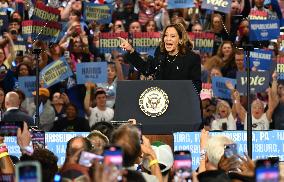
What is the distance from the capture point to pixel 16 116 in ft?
42.2

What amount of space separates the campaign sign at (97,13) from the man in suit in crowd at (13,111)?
3260mm

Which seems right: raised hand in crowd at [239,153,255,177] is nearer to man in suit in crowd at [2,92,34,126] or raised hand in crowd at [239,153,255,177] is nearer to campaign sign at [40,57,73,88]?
man in suit in crowd at [2,92,34,126]

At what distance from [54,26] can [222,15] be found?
412 centimetres

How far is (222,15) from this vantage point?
1711 cm

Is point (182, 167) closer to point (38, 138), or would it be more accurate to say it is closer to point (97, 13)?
point (38, 138)

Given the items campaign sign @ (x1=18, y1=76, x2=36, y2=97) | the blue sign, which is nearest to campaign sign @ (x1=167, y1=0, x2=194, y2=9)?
campaign sign @ (x1=18, y1=76, x2=36, y2=97)

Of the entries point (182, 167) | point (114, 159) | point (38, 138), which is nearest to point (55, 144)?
point (38, 138)

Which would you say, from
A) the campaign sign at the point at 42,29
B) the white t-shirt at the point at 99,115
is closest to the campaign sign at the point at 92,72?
the white t-shirt at the point at 99,115

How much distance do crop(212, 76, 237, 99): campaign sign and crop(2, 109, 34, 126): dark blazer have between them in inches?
96.7

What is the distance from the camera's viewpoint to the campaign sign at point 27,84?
14406 millimetres

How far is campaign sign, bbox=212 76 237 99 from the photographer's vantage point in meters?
13.9

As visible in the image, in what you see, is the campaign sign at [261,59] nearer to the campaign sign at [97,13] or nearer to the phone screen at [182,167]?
the campaign sign at [97,13]

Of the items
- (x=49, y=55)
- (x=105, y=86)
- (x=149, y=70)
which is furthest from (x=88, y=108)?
(x=149, y=70)

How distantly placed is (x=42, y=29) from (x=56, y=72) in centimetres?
92
